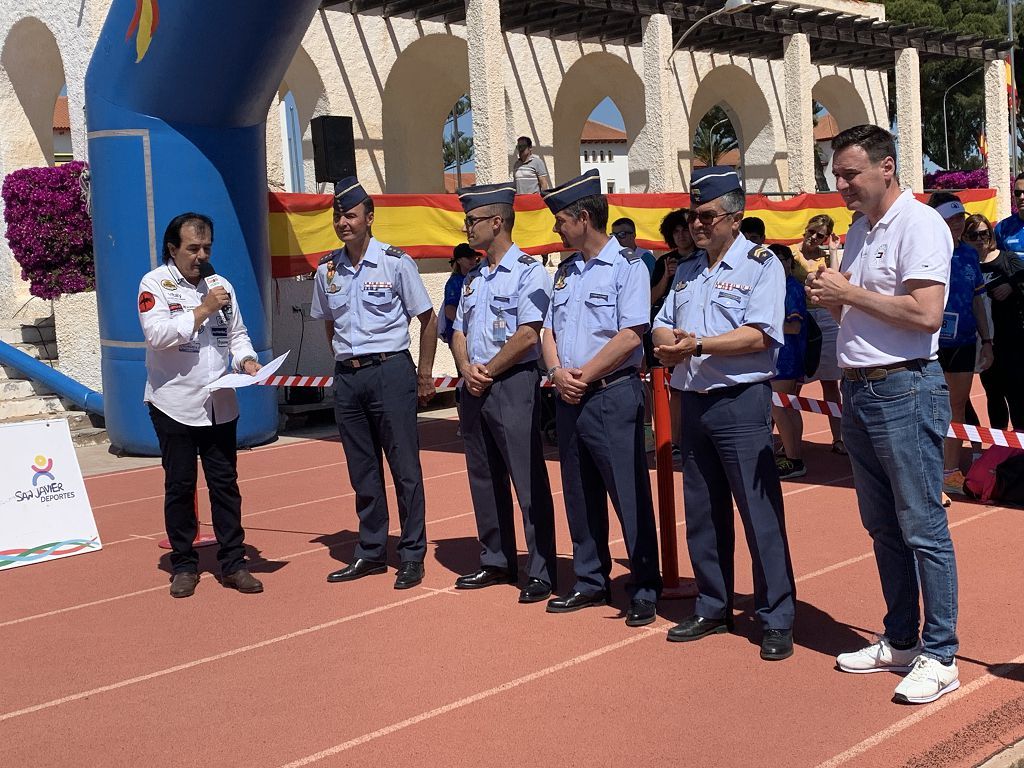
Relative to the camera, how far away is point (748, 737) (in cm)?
443

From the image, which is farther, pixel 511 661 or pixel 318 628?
pixel 318 628

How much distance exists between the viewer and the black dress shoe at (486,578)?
22.0 feet

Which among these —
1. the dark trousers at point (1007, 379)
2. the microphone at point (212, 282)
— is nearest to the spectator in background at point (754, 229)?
the dark trousers at point (1007, 379)

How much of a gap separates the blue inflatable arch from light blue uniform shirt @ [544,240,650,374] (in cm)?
545

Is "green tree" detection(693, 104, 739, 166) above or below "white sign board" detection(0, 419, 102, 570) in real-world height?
above

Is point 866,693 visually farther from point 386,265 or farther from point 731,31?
point 731,31

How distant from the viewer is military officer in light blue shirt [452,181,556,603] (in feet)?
20.5

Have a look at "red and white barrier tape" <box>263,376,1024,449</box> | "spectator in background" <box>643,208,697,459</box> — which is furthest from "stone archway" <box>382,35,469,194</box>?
"spectator in background" <box>643,208,697,459</box>

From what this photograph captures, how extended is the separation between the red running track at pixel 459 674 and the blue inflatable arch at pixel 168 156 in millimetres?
4275

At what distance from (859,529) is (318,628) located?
342 centimetres

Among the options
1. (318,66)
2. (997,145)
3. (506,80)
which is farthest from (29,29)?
(997,145)

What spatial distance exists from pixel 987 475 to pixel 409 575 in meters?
3.98

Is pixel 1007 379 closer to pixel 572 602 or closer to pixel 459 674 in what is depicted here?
pixel 572 602

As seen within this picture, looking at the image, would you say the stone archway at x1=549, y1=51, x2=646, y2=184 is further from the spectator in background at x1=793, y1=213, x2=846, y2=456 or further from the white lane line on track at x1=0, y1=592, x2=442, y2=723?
the white lane line on track at x1=0, y1=592, x2=442, y2=723
